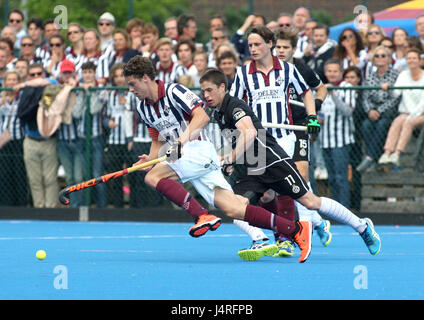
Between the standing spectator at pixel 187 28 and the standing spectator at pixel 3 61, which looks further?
the standing spectator at pixel 3 61

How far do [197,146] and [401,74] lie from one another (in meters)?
4.74

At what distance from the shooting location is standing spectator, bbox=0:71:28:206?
43.9 feet

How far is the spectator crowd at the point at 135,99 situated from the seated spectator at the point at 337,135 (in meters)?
0.01

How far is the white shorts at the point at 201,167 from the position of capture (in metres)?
7.95

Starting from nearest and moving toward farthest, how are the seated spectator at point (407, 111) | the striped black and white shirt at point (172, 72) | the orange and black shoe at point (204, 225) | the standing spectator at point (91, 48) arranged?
the orange and black shoe at point (204, 225), the seated spectator at point (407, 111), the striped black and white shirt at point (172, 72), the standing spectator at point (91, 48)

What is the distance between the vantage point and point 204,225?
24.7 feet

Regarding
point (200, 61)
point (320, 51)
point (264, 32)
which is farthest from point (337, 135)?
point (264, 32)

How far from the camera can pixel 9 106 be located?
13391mm

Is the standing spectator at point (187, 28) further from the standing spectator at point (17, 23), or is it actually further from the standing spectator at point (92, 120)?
the standing spectator at point (17, 23)

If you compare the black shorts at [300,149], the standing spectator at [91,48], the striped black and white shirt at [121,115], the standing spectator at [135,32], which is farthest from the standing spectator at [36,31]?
the black shorts at [300,149]

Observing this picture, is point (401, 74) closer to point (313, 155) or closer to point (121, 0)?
point (313, 155)

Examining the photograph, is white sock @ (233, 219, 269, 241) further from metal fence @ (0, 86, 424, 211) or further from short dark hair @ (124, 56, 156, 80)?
metal fence @ (0, 86, 424, 211)
